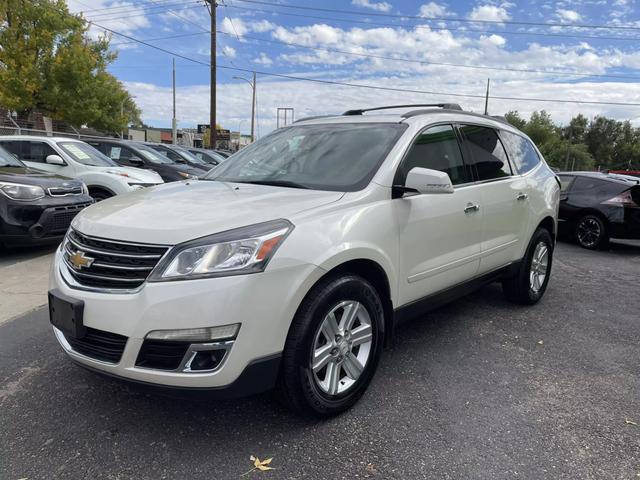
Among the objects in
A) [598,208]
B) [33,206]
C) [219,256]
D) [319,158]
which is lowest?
[33,206]

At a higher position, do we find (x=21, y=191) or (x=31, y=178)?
(x=31, y=178)

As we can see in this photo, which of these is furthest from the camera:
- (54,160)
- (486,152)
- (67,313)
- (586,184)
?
(586,184)

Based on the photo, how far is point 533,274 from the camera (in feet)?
16.3

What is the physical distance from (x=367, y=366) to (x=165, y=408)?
1.20 meters

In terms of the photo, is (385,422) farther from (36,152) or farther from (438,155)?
(36,152)

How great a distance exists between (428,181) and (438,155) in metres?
0.78

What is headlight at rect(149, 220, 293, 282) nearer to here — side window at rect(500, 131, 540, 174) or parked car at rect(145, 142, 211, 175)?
side window at rect(500, 131, 540, 174)

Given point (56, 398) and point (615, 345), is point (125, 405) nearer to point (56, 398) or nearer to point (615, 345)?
point (56, 398)

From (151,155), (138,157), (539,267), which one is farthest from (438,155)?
(151,155)

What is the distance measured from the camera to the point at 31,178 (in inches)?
254

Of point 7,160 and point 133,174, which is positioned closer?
point 7,160

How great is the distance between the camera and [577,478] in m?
2.33

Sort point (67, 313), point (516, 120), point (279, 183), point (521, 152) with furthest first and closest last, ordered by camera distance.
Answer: point (516, 120) < point (521, 152) < point (279, 183) < point (67, 313)

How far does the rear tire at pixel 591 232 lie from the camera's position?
9.00 m
